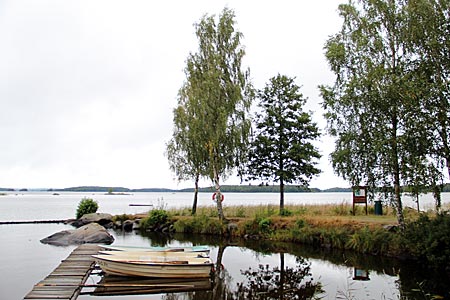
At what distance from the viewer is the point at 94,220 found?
97.7 ft

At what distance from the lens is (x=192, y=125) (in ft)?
76.2

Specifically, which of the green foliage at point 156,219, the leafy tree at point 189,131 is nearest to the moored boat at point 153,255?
the leafy tree at point 189,131

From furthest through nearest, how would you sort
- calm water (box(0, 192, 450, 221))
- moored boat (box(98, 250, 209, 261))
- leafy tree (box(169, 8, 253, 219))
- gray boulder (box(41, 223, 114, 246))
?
calm water (box(0, 192, 450, 221)) < leafy tree (box(169, 8, 253, 219)) < gray boulder (box(41, 223, 114, 246)) < moored boat (box(98, 250, 209, 261))

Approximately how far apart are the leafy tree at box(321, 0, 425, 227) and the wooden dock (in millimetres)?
10449

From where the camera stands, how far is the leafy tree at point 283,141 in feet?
79.5

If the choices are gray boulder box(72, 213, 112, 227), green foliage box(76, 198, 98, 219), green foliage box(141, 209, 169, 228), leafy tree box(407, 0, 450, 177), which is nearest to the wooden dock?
green foliage box(141, 209, 169, 228)

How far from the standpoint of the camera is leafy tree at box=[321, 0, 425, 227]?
15352 millimetres

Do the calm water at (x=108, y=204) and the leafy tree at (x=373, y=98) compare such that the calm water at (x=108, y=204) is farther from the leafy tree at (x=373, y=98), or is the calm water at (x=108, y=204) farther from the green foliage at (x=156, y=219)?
the leafy tree at (x=373, y=98)

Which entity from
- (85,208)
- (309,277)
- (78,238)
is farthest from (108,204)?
(309,277)

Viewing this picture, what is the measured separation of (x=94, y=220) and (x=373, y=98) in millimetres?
21963

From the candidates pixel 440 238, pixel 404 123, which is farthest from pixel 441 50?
pixel 440 238

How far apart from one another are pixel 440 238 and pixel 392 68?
22.9 ft

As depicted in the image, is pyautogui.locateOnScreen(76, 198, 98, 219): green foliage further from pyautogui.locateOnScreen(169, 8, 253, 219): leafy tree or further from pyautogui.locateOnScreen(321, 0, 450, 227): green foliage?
pyautogui.locateOnScreen(321, 0, 450, 227): green foliage

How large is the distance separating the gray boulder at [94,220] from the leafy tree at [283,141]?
11618mm
